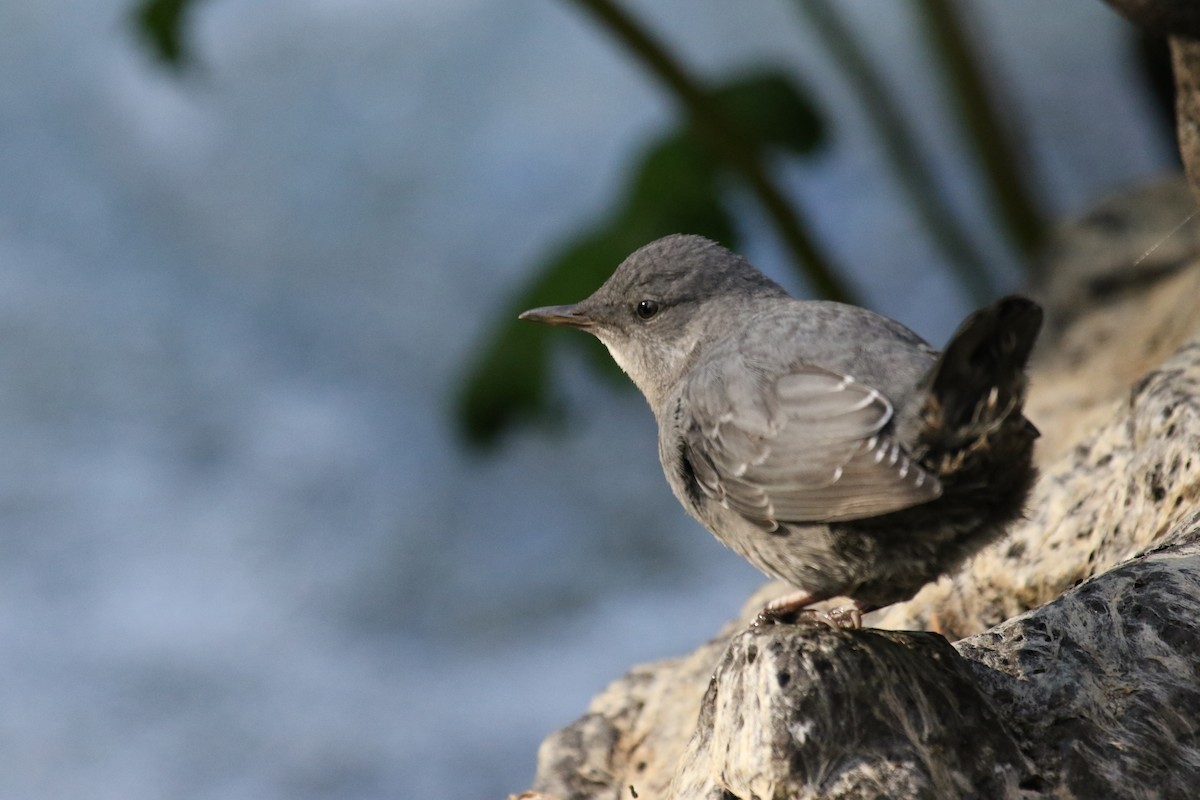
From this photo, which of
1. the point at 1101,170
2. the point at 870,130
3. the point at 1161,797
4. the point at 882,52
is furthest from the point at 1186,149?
the point at 882,52

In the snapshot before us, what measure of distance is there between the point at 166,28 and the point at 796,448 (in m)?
3.66

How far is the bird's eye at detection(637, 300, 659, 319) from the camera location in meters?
3.52

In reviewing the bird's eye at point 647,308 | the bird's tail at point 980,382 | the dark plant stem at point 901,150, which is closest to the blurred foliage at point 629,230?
the dark plant stem at point 901,150

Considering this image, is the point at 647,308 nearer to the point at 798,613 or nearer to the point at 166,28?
the point at 798,613

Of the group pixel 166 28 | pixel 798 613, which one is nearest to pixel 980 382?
pixel 798 613

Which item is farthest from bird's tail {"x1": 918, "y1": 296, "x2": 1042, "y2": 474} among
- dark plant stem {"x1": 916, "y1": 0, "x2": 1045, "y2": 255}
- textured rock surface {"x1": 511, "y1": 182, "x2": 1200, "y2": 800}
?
dark plant stem {"x1": 916, "y1": 0, "x2": 1045, "y2": 255}

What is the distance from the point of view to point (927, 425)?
2482mm

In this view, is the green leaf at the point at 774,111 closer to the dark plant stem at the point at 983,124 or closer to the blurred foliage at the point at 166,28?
the dark plant stem at the point at 983,124

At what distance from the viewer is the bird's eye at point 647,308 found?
352cm

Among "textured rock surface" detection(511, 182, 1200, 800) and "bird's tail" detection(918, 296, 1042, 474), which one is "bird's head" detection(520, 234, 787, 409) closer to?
"textured rock surface" detection(511, 182, 1200, 800)

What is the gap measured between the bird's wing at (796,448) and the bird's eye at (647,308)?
49 cm

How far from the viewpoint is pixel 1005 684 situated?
8.35 feet

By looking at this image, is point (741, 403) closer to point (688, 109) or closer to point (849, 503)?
point (849, 503)

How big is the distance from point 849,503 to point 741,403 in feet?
1.39
